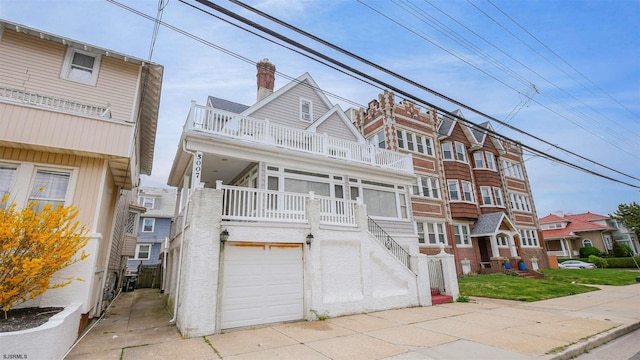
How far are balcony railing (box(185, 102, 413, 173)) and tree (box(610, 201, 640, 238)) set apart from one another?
40.1 m

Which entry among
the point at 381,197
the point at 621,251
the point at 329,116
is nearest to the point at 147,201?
the point at 329,116

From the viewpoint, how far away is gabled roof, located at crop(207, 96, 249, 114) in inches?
632

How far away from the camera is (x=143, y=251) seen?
88.6 feet

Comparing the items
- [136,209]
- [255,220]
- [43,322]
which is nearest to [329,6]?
[255,220]

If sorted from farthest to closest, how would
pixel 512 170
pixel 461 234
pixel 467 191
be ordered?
pixel 512 170 → pixel 467 191 → pixel 461 234

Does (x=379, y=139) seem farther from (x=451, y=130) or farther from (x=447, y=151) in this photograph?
(x=451, y=130)

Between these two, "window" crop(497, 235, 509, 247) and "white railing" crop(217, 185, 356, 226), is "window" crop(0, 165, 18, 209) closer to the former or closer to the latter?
"white railing" crop(217, 185, 356, 226)

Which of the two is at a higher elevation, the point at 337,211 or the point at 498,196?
the point at 498,196

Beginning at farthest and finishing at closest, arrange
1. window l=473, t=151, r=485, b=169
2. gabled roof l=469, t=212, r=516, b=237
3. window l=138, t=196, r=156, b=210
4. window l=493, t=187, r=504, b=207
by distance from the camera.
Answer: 1. window l=138, t=196, r=156, b=210
2. window l=473, t=151, r=485, b=169
3. window l=493, t=187, r=504, b=207
4. gabled roof l=469, t=212, r=516, b=237

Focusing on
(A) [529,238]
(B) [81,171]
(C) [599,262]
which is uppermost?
(B) [81,171]

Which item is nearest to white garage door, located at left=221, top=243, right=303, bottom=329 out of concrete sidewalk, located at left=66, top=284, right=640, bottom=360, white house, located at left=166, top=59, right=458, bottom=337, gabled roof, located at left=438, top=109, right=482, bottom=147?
white house, located at left=166, top=59, right=458, bottom=337

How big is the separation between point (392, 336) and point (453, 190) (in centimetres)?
1744

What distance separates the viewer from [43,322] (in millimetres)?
4922

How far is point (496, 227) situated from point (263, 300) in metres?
19.0
